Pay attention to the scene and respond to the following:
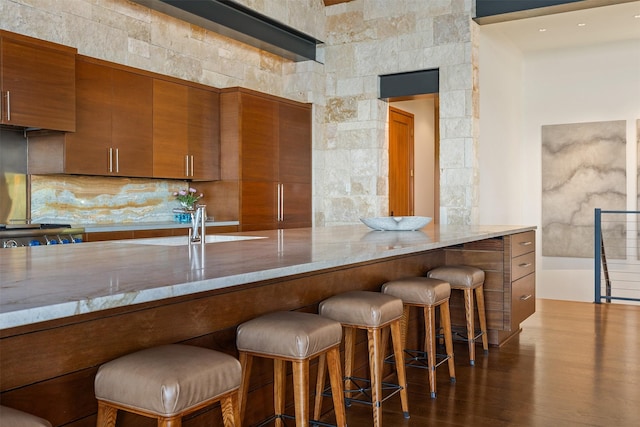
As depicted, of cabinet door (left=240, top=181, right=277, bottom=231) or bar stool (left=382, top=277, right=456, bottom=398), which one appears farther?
cabinet door (left=240, top=181, right=277, bottom=231)

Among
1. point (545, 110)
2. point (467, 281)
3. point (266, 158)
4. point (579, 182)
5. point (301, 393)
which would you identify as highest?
point (545, 110)

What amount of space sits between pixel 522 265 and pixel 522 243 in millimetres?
176

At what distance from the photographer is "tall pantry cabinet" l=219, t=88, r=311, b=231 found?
577cm

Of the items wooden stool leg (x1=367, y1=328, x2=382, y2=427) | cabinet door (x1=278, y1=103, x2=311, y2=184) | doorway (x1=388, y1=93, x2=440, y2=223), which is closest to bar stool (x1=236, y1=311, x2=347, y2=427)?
wooden stool leg (x1=367, y1=328, x2=382, y2=427)

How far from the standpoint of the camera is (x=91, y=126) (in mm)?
4543

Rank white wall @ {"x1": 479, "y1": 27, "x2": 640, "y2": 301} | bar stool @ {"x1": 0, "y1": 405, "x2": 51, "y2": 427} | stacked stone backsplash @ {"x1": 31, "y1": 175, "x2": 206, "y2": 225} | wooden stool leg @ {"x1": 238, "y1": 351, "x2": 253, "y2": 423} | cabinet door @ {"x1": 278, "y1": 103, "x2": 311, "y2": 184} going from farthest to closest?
white wall @ {"x1": 479, "y1": 27, "x2": 640, "y2": 301} < cabinet door @ {"x1": 278, "y1": 103, "x2": 311, "y2": 184} < stacked stone backsplash @ {"x1": 31, "y1": 175, "x2": 206, "y2": 225} < wooden stool leg @ {"x1": 238, "y1": 351, "x2": 253, "y2": 423} < bar stool @ {"x1": 0, "y1": 405, "x2": 51, "y2": 427}

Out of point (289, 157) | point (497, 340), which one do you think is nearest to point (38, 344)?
point (497, 340)

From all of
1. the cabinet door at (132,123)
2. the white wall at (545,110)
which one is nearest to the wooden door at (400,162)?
the white wall at (545,110)

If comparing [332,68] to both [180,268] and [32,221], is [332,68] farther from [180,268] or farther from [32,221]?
[180,268]

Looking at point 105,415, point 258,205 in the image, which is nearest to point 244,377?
point 105,415

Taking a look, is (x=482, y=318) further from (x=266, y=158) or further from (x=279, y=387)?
(x=266, y=158)

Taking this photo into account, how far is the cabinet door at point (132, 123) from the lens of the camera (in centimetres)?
477

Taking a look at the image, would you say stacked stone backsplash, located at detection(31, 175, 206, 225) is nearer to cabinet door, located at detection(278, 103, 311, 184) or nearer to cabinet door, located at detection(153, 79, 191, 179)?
cabinet door, located at detection(153, 79, 191, 179)

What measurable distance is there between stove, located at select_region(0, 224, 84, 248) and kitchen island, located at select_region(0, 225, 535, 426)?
4.87 feet
